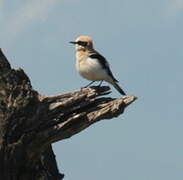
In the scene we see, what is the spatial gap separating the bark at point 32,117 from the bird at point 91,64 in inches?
153

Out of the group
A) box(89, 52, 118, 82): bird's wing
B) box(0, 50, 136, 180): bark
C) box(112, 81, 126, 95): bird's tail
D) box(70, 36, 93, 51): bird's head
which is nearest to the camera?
box(0, 50, 136, 180): bark

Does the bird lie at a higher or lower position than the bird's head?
lower

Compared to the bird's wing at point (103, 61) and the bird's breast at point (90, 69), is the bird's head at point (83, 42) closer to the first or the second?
the bird's wing at point (103, 61)

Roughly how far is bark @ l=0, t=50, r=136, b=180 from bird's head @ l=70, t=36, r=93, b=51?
478 centimetres

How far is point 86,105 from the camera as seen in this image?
11.8 m

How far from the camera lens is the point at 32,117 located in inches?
443

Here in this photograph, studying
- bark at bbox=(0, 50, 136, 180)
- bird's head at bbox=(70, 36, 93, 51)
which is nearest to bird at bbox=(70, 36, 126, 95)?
bird's head at bbox=(70, 36, 93, 51)

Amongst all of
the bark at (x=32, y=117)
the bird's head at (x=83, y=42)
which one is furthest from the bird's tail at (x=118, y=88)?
the bark at (x=32, y=117)

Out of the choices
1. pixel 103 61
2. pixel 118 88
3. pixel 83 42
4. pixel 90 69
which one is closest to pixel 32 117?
pixel 90 69

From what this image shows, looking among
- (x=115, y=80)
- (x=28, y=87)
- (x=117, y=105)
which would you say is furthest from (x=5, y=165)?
(x=115, y=80)

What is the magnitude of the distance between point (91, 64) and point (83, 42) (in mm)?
1013

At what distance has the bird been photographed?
1582 centimetres

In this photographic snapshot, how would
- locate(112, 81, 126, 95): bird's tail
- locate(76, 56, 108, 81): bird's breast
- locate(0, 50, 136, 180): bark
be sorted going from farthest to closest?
locate(112, 81, 126, 95): bird's tail < locate(76, 56, 108, 81): bird's breast < locate(0, 50, 136, 180): bark

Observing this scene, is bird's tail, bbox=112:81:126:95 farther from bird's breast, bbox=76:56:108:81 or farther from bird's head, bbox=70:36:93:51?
bird's head, bbox=70:36:93:51
